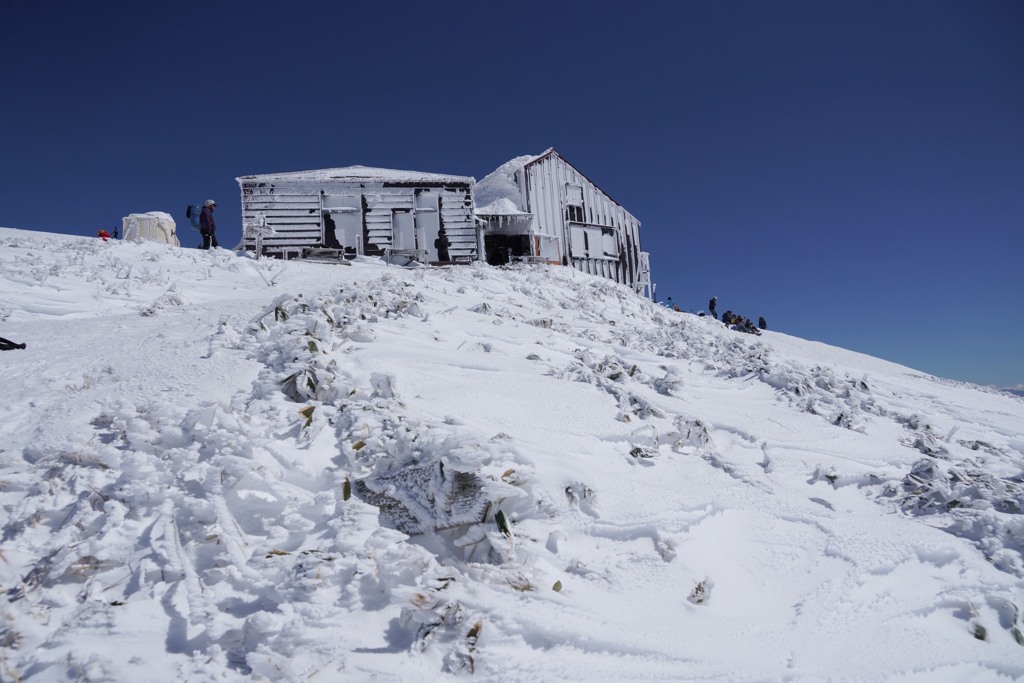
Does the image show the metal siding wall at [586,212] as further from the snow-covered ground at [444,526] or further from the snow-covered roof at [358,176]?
the snow-covered ground at [444,526]

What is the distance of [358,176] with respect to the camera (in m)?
18.6

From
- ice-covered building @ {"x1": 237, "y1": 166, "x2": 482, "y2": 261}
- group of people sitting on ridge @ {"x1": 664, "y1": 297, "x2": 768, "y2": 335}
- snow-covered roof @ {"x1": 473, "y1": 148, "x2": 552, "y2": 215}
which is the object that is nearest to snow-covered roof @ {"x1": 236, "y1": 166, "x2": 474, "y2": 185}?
ice-covered building @ {"x1": 237, "y1": 166, "x2": 482, "y2": 261}

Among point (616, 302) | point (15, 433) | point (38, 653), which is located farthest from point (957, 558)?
point (616, 302)

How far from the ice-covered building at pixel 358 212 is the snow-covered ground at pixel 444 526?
1295cm

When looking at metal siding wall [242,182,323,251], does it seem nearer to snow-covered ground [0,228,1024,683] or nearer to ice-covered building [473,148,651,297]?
ice-covered building [473,148,651,297]

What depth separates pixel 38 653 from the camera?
76.9 inches

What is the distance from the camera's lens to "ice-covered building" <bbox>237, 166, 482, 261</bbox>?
17766mm

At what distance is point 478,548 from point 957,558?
10.0 feet

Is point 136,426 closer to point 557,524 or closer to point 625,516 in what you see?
point 557,524

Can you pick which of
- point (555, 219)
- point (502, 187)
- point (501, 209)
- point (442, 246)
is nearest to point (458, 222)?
point (442, 246)

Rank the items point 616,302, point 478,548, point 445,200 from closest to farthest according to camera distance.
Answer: point 478,548, point 616,302, point 445,200

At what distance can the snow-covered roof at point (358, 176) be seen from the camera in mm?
17922

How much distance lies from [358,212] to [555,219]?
9.77 metres

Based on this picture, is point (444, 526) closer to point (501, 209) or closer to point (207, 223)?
point (207, 223)
